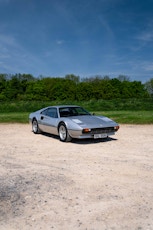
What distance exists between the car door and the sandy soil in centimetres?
186

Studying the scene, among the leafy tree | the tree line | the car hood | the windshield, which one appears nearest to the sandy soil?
the car hood

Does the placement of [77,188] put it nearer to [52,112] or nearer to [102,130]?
[102,130]

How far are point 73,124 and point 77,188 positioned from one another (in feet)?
15.2

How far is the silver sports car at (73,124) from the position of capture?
9.26 m

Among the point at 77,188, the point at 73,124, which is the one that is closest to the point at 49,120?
the point at 73,124

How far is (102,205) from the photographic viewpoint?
4117 millimetres

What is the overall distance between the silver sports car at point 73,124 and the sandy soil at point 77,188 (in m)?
0.77

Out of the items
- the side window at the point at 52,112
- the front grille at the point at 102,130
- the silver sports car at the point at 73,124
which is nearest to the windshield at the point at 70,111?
the silver sports car at the point at 73,124

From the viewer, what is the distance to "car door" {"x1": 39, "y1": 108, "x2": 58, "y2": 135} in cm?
1055

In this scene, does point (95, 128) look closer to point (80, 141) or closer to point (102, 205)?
point (80, 141)

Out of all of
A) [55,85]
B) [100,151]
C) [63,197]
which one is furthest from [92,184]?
[55,85]

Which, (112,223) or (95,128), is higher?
(95,128)

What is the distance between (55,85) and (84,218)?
6269cm

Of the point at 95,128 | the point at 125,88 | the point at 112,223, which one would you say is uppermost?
the point at 125,88
